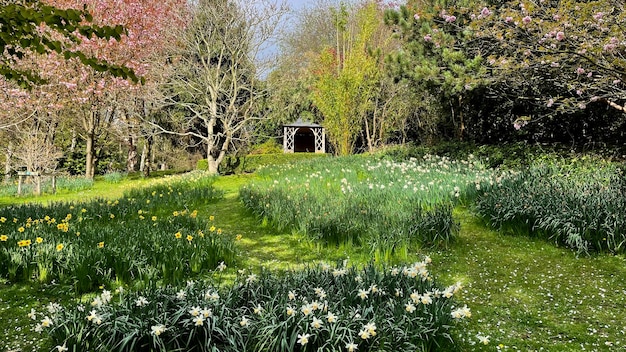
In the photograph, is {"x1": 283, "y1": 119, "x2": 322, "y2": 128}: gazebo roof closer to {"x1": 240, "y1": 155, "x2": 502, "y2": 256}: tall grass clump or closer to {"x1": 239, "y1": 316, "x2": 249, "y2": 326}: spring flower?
{"x1": 240, "y1": 155, "x2": 502, "y2": 256}: tall grass clump

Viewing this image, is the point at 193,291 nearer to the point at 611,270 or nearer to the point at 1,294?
the point at 1,294

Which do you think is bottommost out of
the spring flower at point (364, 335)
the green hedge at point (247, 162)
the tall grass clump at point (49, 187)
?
the spring flower at point (364, 335)

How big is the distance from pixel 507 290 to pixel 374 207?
193 cm

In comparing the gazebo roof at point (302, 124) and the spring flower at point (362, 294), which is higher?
the gazebo roof at point (302, 124)

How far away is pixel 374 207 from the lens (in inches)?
Answer: 194

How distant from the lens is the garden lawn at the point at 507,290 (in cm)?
253

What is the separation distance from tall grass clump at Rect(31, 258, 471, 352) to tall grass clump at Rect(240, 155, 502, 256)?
1.48 meters

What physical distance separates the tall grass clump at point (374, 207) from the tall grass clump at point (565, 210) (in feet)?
1.78

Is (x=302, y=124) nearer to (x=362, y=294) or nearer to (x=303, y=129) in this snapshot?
(x=303, y=129)

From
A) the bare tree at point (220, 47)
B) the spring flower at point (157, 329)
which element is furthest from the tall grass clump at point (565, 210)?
the bare tree at point (220, 47)

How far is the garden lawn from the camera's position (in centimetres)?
253

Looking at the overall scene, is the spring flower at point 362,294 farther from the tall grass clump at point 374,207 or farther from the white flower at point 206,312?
the tall grass clump at point 374,207

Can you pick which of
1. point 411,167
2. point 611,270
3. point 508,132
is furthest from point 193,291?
point 508,132

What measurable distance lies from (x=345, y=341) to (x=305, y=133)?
2454 centimetres
